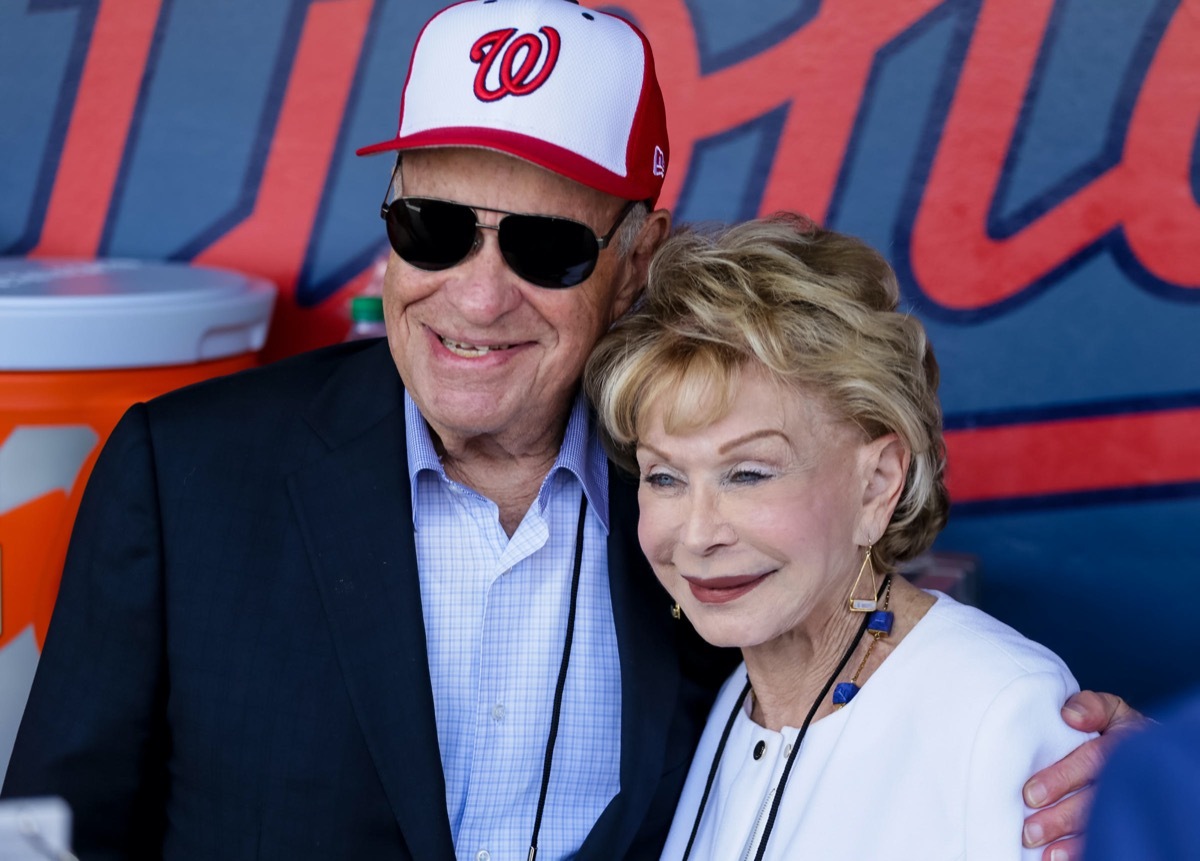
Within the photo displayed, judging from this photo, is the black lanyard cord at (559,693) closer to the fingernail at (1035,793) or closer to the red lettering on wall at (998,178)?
the fingernail at (1035,793)

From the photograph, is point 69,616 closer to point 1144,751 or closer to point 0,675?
point 0,675

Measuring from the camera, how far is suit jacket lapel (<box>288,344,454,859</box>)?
1.77 meters

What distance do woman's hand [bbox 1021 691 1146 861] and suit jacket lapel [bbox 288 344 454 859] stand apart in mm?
714

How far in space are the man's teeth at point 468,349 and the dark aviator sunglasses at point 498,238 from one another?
0.10 meters

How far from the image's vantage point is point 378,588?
184 centimetres

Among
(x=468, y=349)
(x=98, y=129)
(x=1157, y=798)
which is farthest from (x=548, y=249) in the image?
(x=98, y=129)

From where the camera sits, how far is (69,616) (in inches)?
72.2

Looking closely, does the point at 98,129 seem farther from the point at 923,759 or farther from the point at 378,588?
the point at 923,759

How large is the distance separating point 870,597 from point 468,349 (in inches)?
24.7

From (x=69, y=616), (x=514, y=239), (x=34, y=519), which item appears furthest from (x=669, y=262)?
(x=34, y=519)

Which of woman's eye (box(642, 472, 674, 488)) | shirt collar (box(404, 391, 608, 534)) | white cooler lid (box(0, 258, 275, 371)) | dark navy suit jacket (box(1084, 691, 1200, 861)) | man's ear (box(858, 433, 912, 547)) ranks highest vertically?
dark navy suit jacket (box(1084, 691, 1200, 861))

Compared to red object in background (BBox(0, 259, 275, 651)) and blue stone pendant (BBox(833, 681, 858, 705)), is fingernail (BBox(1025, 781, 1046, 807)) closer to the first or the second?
blue stone pendant (BBox(833, 681, 858, 705))

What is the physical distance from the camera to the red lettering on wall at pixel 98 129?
3.26 m

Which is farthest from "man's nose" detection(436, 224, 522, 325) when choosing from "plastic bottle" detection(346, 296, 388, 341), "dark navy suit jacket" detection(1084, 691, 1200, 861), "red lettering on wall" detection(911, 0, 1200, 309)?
"red lettering on wall" detection(911, 0, 1200, 309)
